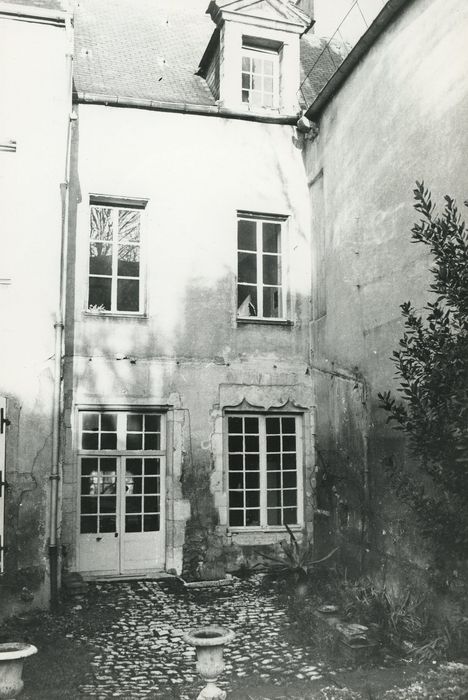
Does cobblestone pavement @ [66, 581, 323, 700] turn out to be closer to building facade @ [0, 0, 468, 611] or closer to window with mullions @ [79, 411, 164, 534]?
building facade @ [0, 0, 468, 611]

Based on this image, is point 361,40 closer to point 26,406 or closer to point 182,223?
point 182,223

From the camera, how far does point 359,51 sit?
876 cm

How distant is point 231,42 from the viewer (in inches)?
422

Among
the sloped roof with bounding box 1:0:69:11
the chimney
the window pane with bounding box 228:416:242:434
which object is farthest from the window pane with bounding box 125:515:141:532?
the chimney

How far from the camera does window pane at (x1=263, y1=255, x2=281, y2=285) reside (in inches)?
419

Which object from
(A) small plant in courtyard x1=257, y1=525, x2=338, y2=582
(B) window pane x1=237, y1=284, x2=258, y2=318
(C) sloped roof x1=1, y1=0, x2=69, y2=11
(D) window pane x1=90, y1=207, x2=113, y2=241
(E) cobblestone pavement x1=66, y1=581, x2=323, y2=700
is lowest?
(E) cobblestone pavement x1=66, y1=581, x2=323, y2=700

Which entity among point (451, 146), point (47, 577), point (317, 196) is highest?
point (317, 196)

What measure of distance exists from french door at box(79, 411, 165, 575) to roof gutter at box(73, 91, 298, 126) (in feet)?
14.8

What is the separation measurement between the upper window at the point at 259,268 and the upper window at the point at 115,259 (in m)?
1.60

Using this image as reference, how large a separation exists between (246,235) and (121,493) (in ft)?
14.3

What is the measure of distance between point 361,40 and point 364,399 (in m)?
4.56

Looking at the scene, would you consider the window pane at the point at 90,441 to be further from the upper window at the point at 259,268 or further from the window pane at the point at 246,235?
the window pane at the point at 246,235

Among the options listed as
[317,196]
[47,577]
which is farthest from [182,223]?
[47,577]

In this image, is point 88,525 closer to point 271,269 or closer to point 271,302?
point 271,302
